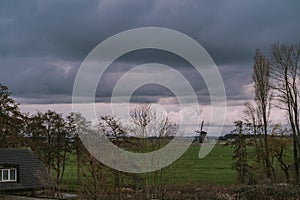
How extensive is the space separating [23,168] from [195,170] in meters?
20.2

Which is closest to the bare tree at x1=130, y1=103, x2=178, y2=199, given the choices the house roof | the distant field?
the distant field

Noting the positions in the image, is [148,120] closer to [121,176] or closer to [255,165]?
[121,176]

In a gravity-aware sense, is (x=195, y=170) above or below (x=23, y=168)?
below

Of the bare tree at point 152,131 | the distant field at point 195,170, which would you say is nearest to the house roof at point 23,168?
the distant field at point 195,170

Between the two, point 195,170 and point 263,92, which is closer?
point 263,92

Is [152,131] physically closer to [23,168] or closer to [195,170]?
[23,168]

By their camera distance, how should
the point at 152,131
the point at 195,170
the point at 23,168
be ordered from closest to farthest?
the point at 152,131, the point at 23,168, the point at 195,170

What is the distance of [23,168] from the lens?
124 ft

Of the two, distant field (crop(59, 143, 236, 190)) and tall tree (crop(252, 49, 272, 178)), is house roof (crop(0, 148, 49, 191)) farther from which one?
tall tree (crop(252, 49, 272, 178))

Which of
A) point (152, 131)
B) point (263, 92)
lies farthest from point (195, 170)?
point (152, 131)

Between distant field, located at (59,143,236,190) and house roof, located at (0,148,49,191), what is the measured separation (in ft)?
8.94

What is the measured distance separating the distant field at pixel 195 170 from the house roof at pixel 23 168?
2.72 meters

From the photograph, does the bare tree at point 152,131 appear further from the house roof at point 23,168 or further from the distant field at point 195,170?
the house roof at point 23,168

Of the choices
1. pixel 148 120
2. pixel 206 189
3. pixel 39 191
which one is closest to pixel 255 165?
pixel 206 189
